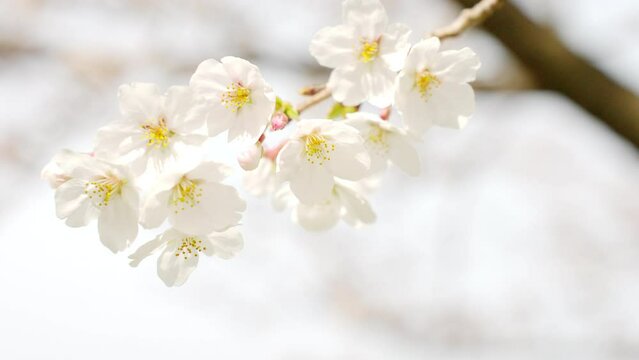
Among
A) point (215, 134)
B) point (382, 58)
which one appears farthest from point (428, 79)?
point (215, 134)

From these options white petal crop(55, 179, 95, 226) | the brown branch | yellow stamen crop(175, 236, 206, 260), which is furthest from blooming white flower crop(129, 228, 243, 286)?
the brown branch

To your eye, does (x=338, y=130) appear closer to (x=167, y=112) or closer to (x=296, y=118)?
(x=296, y=118)

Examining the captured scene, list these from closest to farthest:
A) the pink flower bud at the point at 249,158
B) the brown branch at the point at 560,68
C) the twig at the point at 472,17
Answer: the pink flower bud at the point at 249,158 < the twig at the point at 472,17 < the brown branch at the point at 560,68

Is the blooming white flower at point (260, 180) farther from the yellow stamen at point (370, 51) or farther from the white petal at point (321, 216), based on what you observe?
the yellow stamen at point (370, 51)

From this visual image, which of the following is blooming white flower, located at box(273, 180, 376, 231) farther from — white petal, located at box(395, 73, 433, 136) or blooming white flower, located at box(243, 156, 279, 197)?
white petal, located at box(395, 73, 433, 136)

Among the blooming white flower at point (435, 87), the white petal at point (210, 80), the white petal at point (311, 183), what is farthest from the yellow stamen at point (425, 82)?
the white petal at point (210, 80)

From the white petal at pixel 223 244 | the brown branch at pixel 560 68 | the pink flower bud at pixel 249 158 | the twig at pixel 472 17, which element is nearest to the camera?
the pink flower bud at pixel 249 158

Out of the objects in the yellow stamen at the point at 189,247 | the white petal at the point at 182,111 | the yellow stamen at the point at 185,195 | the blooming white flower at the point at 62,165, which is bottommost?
the yellow stamen at the point at 189,247
